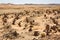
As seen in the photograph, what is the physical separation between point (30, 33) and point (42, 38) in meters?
2.53

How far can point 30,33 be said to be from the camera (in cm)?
2186

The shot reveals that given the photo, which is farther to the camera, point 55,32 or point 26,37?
point 55,32

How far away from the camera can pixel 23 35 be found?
20766 millimetres

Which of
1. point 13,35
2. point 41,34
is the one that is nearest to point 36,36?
point 41,34

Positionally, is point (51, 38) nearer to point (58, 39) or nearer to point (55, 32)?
point (58, 39)

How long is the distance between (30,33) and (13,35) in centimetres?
224

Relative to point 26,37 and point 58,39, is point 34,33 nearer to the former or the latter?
point 26,37

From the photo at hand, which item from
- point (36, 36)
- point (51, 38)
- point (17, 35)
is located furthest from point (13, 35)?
point (51, 38)

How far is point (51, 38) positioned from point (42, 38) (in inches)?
33.3

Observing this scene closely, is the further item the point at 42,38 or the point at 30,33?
the point at 30,33

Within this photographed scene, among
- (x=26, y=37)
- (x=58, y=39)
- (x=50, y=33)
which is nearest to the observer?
(x=58, y=39)

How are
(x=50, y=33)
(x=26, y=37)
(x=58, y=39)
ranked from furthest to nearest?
(x=50, y=33)
(x=26, y=37)
(x=58, y=39)

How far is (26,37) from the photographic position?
2003 cm

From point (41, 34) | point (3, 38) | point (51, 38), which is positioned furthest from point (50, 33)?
point (3, 38)
